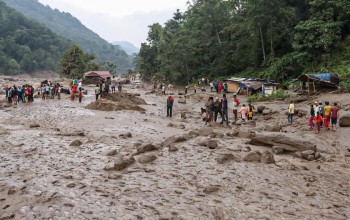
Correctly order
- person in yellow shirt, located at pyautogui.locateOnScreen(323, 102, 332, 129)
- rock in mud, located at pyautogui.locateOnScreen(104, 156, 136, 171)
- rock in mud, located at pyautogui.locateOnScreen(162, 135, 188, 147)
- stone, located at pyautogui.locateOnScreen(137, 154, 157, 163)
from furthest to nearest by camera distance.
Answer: person in yellow shirt, located at pyautogui.locateOnScreen(323, 102, 332, 129), rock in mud, located at pyautogui.locateOnScreen(162, 135, 188, 147), stone, located at pyautogui.locateOnScreen(137, 154, 157, 163), rock in mud, located at pyautogui.locateOnScreen(104, 156, 136, 171)

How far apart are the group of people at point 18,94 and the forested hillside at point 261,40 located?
89.1 ft

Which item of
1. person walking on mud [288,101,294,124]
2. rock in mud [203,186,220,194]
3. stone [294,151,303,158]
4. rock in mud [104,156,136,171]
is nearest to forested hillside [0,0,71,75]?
person walking on mud [288,101,294,124]

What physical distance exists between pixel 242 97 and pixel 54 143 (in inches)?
1048

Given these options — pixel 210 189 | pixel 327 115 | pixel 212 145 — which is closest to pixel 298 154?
pixel 212 145

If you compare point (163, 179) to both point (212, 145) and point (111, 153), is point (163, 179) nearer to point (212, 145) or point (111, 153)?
point (111, 153)

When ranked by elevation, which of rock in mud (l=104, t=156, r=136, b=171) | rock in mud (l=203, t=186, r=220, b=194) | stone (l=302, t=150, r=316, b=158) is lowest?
rock in mud (l=203, t=186, r=220, b=194)

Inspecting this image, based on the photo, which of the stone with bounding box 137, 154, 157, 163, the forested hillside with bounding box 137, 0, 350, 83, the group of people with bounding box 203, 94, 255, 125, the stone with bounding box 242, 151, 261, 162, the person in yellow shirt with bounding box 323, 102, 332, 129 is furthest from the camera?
the forested hillside with bounding box 137, 0, 350, 83

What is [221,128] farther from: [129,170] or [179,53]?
[179,53]

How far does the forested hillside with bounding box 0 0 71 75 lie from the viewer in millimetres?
115831

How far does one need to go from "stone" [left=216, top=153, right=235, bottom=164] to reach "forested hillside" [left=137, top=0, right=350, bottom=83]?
24.3 meters

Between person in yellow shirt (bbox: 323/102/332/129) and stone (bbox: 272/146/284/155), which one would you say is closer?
stone (bbox: 272/146/284/155)

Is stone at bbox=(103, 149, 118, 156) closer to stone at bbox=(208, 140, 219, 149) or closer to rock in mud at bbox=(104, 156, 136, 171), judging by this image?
rock in mud at bbox=(104, 156, 136, 171)

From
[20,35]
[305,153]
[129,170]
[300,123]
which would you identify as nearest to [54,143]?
[129,170]

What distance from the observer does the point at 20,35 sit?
128 metres
